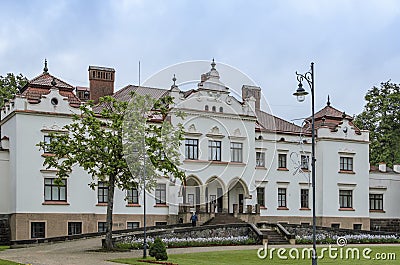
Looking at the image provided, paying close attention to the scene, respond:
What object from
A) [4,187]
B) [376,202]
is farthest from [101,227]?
[376,202]

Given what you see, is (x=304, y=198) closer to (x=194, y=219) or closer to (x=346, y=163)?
(x=346, y=163)

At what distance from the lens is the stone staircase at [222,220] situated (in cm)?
4309

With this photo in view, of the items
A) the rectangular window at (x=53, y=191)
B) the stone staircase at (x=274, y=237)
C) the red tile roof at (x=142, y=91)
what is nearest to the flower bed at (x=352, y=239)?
the stone staircase at (x=274, y=237)

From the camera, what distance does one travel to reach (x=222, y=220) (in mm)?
43375

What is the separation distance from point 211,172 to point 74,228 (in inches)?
382

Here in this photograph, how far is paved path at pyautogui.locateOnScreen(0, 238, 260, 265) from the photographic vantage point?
26266mm

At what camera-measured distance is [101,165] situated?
106ft

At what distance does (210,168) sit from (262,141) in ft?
16.6

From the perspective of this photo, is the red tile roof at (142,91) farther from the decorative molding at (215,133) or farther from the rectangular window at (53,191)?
the rectangular window at (53,191)

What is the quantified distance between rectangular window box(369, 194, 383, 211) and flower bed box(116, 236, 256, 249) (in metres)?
17.4

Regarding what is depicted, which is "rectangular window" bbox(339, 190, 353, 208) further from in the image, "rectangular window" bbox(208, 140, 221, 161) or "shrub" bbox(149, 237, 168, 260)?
"shrub" bbox(149, 237, 168, 260)

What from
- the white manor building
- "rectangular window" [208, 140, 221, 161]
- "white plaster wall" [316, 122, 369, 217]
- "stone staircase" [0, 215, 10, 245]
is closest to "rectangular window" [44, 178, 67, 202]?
the white manor building

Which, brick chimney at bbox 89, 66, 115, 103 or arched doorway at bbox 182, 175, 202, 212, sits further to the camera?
brick chimney at bbox 89, 66, 115, 103

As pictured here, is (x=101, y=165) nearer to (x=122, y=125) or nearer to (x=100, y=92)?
(x=122, y=125)
